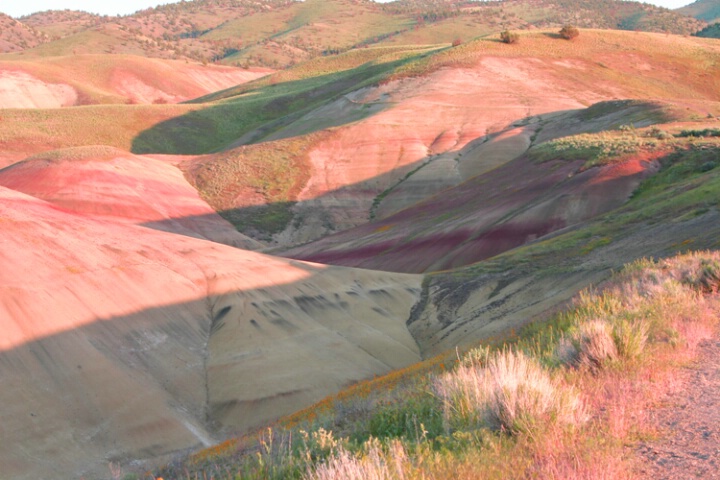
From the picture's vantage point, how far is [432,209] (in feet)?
172

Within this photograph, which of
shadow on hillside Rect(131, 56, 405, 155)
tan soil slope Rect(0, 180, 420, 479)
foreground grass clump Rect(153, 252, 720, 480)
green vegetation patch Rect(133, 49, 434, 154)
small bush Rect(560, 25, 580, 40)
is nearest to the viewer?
foreground grass clump Rect(153, 252, 720, 480)

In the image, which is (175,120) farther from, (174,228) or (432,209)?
(432,209)

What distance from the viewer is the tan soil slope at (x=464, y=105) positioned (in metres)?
65.6

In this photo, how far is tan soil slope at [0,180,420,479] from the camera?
18.1 m

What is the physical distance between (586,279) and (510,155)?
40.6m

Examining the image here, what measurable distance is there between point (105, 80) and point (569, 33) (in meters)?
89.6

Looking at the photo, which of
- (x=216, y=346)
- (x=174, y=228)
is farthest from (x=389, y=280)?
(x=174, y=228)

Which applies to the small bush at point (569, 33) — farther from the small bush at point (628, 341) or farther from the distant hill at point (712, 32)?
the small bush at point (628, 341)

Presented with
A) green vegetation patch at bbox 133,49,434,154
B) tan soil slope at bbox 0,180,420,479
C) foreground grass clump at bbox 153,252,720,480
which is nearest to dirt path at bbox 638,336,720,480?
foreground grass clump at bbox 153,252,720,480

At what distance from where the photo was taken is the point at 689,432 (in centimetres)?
664

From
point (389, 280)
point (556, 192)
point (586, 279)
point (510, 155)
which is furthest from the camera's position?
point (510, 155)

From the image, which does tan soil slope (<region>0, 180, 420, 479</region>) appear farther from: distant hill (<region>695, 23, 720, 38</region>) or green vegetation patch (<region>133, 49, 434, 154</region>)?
distant hill (<region>695, 23, 720, 38</region>)

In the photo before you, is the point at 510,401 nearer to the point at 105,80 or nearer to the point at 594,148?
the point at 594,148

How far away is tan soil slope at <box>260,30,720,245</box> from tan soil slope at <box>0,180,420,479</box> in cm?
3334
